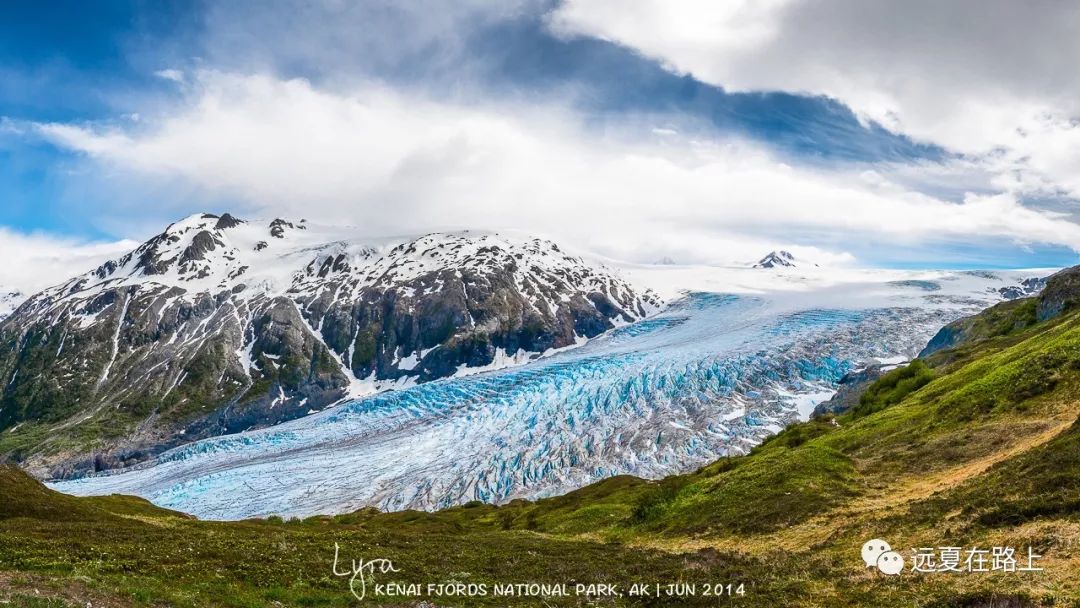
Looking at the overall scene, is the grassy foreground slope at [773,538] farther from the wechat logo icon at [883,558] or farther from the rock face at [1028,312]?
the rock face at [1028,312]

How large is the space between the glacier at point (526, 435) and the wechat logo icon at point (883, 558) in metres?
105

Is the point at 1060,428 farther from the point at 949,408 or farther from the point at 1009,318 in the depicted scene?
the point at 1009,318

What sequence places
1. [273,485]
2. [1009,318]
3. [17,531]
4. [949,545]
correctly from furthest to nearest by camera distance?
[273,485]
[1009,318]
[17,531]
[949,545]

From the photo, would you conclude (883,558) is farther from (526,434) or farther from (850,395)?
(526,434)

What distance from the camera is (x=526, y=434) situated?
490ft

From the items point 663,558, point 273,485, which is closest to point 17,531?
point 663,558

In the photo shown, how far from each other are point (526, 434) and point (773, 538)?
121 metres

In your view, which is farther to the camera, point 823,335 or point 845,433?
point 823,335

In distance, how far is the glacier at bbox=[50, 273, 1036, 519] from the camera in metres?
130

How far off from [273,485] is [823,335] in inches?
6064

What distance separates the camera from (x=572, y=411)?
15862 centimetres
